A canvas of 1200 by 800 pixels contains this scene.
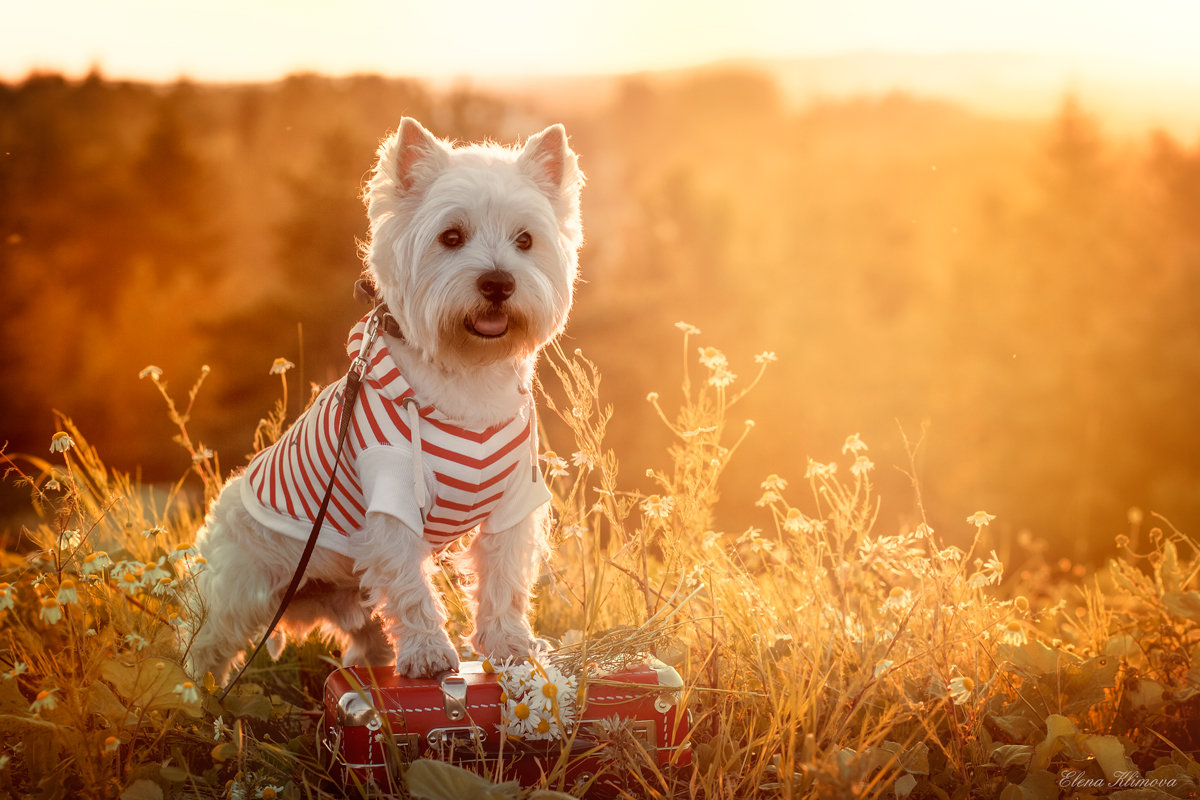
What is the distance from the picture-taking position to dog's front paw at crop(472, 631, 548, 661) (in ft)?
12.1

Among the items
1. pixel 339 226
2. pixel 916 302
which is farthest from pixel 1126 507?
pixel 339 226

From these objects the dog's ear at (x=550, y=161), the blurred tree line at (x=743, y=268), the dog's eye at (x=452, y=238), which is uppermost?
the dog's ear at (x=550, y=161)

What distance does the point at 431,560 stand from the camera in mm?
3756

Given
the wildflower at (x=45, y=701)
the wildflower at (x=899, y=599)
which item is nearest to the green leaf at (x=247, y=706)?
the wildflower at (x=45, y=701)

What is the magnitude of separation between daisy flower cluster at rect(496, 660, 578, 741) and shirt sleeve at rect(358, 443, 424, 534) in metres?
0.65

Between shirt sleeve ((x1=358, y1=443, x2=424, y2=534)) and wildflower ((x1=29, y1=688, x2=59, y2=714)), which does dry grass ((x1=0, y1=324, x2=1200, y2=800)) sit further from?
shirt sleeve ((x1=358, y1=443, x2=424, y2=534))

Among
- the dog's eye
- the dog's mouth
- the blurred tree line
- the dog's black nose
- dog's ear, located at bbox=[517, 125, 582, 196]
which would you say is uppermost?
dog's ear, located at bbox=[517, 125, 582, 196]

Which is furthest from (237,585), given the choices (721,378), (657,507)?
(721,378)

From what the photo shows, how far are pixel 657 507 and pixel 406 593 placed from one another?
3.87ft

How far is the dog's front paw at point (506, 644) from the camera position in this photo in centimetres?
370

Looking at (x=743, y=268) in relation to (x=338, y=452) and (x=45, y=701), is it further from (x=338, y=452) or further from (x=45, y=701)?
(x=45, y=701)

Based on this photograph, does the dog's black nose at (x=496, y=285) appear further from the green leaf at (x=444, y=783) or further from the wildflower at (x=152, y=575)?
the green leaf at (x=444, y=783)

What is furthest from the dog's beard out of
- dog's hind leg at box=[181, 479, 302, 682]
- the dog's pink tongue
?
dog's hind leg at box=[181, 479, 302, 682]

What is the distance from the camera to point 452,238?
3572 millimetres
